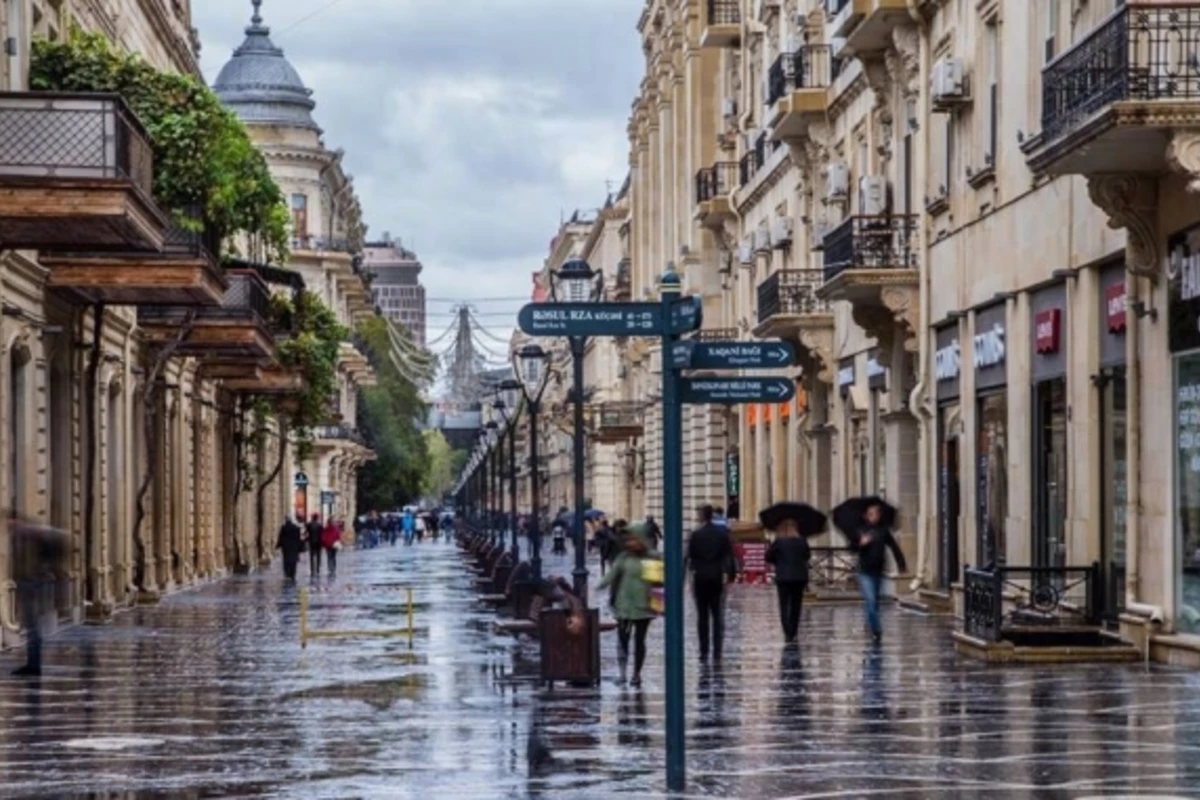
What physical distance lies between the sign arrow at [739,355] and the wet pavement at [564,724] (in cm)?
235

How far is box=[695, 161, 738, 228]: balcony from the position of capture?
210ft

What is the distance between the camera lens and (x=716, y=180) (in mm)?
65062

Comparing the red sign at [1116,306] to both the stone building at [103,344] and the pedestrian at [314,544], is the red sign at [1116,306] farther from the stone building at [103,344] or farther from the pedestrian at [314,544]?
the pedestrian at [314,544]

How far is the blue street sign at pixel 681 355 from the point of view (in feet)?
45.7

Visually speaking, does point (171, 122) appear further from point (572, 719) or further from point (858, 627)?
point (572, 719)

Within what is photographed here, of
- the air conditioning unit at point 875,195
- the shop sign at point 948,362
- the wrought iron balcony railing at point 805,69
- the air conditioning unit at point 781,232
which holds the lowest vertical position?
the shop sign at point 948,362

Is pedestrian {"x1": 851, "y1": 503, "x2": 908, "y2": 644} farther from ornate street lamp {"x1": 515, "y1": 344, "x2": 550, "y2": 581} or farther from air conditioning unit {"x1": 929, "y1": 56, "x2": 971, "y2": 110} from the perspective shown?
ornate street lamp {"x1": 515, "y1": 344, "x2": 550, "y2": 581}

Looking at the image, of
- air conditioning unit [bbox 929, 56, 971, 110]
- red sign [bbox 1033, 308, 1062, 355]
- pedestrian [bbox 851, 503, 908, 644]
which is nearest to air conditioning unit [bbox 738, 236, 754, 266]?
air conditioning unit [bbox 929, 56, 971, 110]

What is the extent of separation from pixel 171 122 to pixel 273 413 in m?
39.4

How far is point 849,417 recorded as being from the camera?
4522cm

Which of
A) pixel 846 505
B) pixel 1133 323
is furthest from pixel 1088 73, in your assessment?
pixel 846 505

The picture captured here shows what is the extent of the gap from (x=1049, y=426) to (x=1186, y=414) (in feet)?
17.9

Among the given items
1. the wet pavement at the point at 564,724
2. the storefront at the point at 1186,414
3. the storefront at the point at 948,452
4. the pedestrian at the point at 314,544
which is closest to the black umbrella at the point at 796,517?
the wet pavement at the point at 564,724

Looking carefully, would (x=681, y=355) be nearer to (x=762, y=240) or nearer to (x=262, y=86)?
(x=762, y=240)
